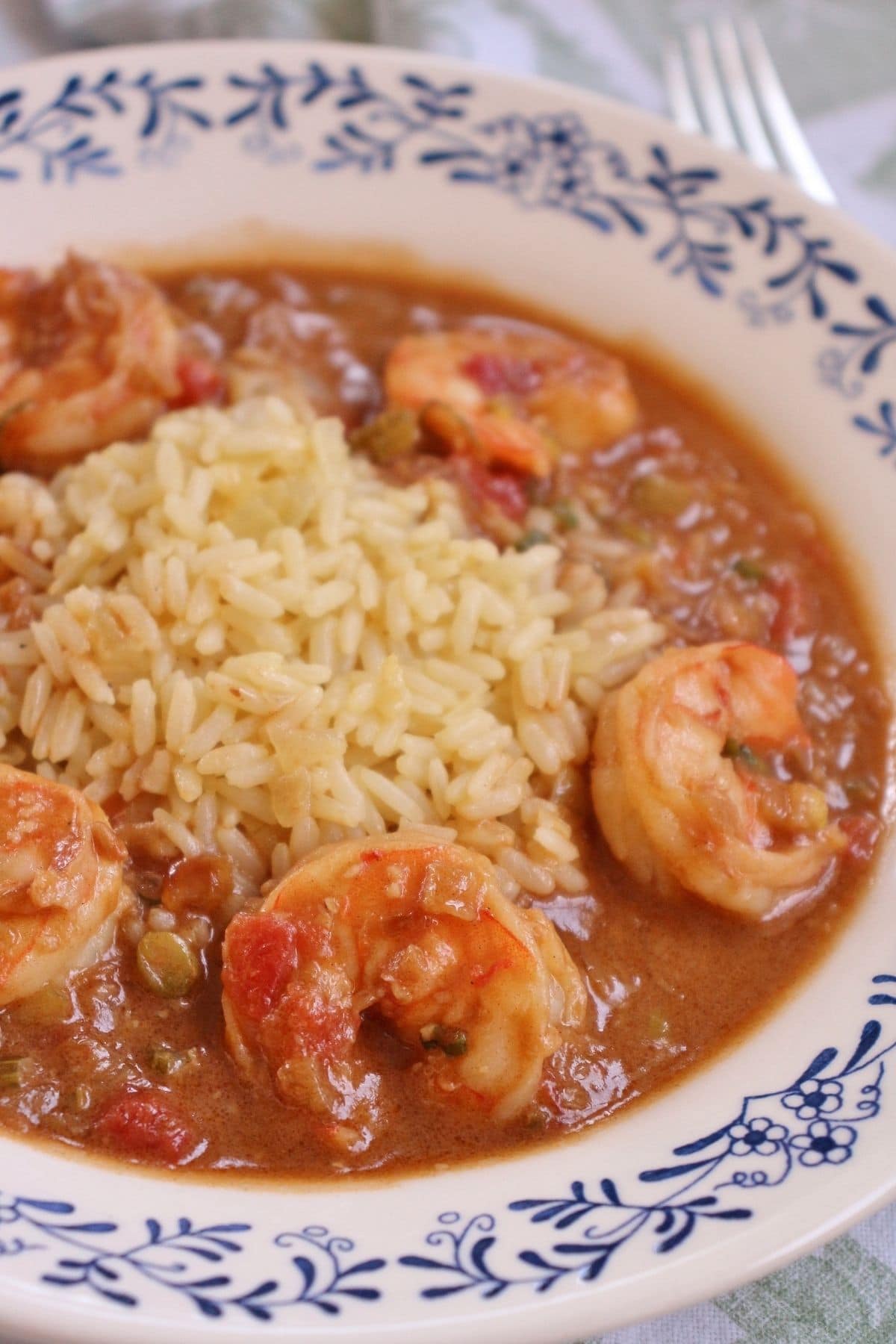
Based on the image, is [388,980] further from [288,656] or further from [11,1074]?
[288,656]

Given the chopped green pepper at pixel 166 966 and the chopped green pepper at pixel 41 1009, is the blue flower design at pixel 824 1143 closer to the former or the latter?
the chopped green pepper at pixel 166 966

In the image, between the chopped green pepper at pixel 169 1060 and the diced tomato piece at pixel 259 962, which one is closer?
the diced tomato piece at pixel 259 962

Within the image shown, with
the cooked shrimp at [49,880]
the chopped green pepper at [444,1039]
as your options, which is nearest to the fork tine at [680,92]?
the cooked shrimp at [49,880]

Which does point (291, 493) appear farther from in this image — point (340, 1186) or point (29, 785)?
point (340, 1186)

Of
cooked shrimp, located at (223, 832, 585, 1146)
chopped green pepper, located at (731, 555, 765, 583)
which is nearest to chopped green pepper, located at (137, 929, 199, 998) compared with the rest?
cooked shrimp, located at (223, 832, 585, 1146)

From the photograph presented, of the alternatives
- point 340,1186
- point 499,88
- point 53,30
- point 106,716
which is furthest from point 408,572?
point 53,30

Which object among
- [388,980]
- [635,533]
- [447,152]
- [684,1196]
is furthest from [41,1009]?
[447,152]

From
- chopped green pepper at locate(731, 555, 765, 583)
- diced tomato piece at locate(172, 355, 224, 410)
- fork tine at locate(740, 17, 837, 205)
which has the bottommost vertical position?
chopped green pepper at locate(731, 555, 765, 583)

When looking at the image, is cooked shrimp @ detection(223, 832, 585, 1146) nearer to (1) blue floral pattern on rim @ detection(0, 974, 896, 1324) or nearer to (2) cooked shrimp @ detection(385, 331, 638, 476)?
(1) blue floral pattern on rim @ detection(0, 974, 896, 1324)
